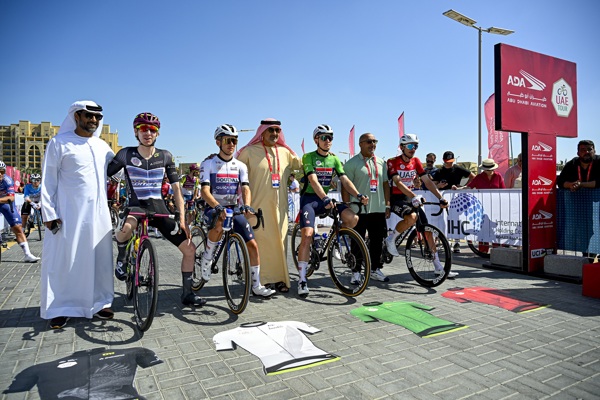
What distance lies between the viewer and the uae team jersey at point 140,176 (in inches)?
173

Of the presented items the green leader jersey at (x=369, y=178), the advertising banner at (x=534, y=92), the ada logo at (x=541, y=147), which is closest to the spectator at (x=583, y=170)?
the ada logo at (x=541, y=147)

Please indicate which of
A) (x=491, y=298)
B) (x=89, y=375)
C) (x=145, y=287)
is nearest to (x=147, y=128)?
(x=145, y=287)

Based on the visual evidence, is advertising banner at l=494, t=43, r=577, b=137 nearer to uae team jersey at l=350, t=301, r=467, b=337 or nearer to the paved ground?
the paved ground

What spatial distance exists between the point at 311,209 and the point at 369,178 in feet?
3.95

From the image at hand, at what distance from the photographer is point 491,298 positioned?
5.27 meters

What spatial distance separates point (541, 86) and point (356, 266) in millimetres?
5197

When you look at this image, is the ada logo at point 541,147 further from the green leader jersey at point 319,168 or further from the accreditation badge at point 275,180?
the accreditation badge at point 275,180

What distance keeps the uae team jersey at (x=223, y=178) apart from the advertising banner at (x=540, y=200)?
17.1ft

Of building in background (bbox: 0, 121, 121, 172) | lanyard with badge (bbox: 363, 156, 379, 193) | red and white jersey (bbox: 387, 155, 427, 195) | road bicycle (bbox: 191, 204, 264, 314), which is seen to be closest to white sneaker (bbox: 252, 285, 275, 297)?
road bicycle (bbox: 191, 204, 264, 314)

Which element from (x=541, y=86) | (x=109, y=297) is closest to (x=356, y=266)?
(x=109, y=297)

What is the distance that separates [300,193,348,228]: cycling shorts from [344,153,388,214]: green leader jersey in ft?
2.14

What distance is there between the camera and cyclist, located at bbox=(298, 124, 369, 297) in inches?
216

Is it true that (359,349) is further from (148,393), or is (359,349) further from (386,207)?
(386,207)

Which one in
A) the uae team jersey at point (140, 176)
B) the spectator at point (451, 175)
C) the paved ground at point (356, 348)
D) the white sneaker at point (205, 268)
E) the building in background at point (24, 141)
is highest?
the building in background at point (24, 141)
